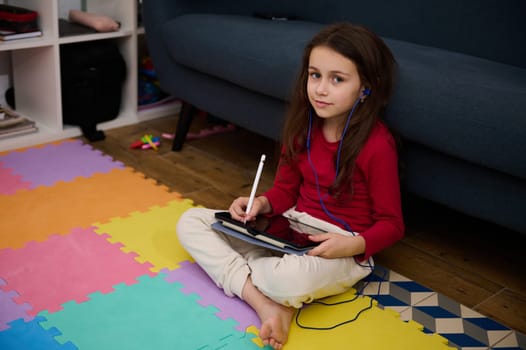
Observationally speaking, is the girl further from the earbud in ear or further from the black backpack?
the black backpack

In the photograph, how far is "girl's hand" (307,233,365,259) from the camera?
53.8 inches

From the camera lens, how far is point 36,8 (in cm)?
224

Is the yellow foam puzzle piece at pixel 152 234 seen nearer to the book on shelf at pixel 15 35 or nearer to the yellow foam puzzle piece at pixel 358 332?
the yellow foam puzzle piece at pixel 358 332

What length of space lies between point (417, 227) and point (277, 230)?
56 centimetres

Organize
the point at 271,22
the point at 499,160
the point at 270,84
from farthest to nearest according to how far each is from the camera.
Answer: the point at 271,22 < the point at 270,84 < the point at 499,160

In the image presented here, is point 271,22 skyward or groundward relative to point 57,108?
skyward

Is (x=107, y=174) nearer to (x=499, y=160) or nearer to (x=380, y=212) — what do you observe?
(x=380, y=212)

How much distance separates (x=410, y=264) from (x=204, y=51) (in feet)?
2.90

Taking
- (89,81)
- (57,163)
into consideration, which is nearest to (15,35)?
(89,81)

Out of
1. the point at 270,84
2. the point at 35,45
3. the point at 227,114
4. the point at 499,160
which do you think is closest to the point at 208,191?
the point at 227,114

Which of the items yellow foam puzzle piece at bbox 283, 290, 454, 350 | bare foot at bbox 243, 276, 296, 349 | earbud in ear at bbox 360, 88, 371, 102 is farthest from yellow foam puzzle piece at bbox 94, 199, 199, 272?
earbud in ear at bbox 360, 88, 371, 102

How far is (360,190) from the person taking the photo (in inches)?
59.1

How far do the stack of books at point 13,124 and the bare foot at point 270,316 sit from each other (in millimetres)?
1191

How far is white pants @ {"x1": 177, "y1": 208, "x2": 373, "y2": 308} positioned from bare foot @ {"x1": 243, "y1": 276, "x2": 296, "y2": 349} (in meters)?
0.01
